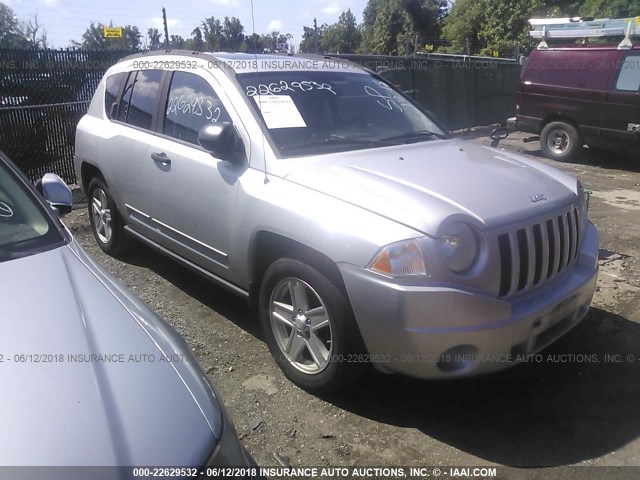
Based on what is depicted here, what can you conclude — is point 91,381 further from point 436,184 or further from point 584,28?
point 584,28

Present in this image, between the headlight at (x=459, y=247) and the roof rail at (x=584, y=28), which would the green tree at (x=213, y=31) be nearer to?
the roof rail at (x=584, y=28)

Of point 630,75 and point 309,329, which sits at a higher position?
point 630,75

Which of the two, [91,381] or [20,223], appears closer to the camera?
[91,381]

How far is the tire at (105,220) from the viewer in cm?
511

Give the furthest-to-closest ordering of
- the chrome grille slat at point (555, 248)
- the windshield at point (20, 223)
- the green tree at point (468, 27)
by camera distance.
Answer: the green tree at point (468, 27)
the chrome grille slat at point (555, 248)
the windshield at point (20, 223)

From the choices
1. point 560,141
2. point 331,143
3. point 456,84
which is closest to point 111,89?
point 331,143

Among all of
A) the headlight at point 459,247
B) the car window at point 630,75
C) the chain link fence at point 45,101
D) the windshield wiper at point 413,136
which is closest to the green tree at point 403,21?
the car window at point 630,75

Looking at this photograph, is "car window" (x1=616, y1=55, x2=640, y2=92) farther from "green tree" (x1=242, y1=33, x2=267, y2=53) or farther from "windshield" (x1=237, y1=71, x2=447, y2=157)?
"windshield" (x1=237, y1=71, x2=447, y2=157)

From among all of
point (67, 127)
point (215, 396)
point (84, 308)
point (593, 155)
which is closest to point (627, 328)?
point (215, 396)

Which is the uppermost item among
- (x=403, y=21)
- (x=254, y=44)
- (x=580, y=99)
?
(x=403, y=21)

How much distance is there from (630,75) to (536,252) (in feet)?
28.2

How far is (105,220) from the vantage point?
17.5 ft

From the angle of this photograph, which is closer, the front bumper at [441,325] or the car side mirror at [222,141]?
the front bumper at [441,325]

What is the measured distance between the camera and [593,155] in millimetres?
11781
